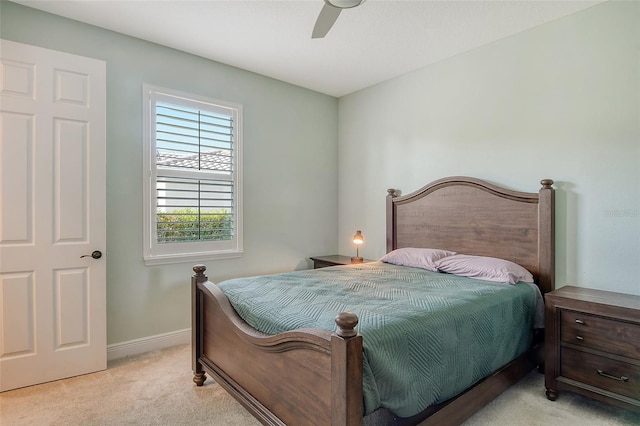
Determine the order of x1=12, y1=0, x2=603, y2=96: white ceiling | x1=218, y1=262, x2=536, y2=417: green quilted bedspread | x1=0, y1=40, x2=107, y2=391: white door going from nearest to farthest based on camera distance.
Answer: x1=218, y1=262, x2=536, y2=417: green quilted bedspread → x1=0, y1=40, x2=107, y2=391: white door → x1=12, y1=0, x2=603, y2=96: white ceiling

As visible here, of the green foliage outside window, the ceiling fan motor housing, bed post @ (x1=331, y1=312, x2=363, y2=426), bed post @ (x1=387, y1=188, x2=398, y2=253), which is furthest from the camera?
bed post @ (x1=387, y1=188, x2=398, y2=253)

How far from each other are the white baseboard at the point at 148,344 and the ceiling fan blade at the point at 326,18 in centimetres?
286

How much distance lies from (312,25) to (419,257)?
2184 mm

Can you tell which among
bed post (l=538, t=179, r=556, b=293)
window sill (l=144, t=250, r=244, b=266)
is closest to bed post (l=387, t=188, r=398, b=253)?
bed post (l=538, t=179, r=556, b=293)

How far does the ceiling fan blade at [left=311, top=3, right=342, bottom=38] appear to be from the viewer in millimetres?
2050

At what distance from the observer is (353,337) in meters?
1.28

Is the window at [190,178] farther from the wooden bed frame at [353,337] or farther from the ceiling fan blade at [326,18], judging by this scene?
the ceiling fan blade at [326,18]

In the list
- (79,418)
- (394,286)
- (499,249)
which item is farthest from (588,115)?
(79,418)

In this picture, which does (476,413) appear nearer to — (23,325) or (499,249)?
(499,249)

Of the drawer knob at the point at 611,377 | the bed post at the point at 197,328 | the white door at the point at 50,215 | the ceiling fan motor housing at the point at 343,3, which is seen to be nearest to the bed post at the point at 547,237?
the drawer knob at the point at 611,377

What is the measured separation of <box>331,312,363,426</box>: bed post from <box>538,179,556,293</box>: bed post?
2128 mm

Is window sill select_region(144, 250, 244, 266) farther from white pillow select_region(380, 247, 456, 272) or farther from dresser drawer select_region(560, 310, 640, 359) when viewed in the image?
dresser drawer select_region(560, 310, 640, 359)

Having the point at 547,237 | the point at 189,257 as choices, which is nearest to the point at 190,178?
the point at 189,257

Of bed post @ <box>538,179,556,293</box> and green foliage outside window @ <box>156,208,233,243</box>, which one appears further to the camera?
green foliage outside window @ <box>156,208,233,243</box>
